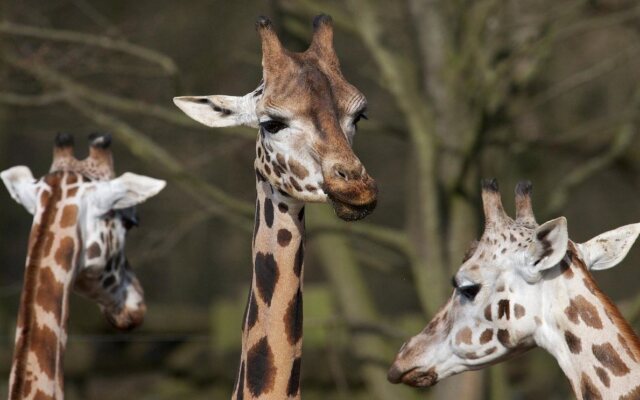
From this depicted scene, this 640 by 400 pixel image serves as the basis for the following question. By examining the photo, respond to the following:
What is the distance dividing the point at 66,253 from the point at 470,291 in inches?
71.1

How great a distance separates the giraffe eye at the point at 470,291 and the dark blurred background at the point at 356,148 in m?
3.40

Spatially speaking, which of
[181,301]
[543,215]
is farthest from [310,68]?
[181,301]

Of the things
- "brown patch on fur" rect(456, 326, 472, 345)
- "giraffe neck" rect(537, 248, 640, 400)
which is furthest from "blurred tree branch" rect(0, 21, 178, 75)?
"giraffe neck" rect(537, 248, 640, 400)

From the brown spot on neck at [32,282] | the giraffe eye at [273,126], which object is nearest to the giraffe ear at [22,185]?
the brown spot on neck at [32,282]

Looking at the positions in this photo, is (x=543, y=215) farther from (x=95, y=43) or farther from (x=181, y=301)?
(x=181, y=301)

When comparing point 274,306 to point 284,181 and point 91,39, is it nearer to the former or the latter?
point 284,181

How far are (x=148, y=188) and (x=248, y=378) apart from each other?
4.29ft

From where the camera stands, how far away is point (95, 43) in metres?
7.92

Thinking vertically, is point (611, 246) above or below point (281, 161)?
below

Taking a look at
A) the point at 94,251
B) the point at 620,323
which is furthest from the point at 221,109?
the point at 620,323

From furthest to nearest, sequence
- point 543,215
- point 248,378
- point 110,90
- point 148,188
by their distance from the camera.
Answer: point 110,90 → point 543,215 → point 148,188 → point 248,378

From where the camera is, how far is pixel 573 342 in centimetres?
427

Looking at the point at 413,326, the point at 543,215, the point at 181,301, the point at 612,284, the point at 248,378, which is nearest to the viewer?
the point at 248,378

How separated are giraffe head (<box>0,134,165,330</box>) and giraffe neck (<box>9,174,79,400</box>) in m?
0.02
